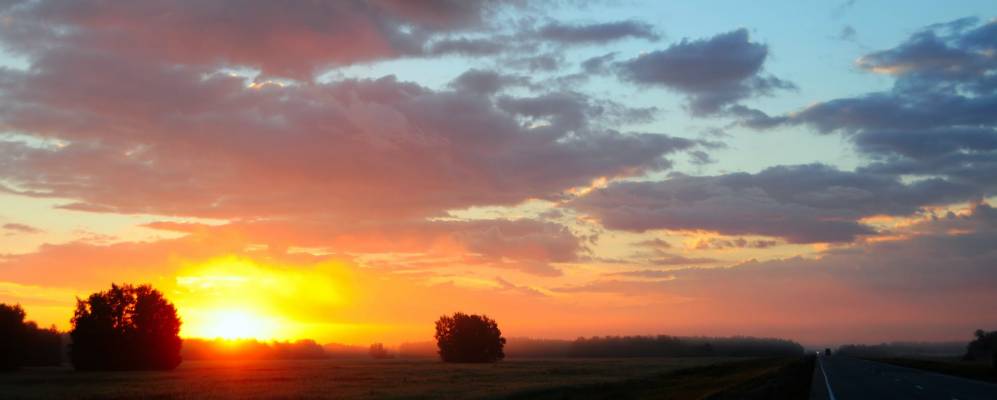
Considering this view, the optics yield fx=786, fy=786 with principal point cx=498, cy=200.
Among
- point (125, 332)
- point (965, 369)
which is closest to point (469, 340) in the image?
point (125, 332)

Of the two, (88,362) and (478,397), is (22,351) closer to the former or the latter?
(88,362)

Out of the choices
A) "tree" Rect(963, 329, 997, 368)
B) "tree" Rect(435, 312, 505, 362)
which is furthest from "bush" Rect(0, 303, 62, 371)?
"tree" Rect(963, 329, 997, 368)

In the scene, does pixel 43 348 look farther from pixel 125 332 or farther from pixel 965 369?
pixel 965 369

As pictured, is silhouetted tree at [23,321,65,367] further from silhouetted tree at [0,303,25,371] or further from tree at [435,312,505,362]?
tree at [435,312,505,362]

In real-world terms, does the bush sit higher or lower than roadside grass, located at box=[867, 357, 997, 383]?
higher

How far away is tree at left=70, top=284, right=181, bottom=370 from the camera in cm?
10425

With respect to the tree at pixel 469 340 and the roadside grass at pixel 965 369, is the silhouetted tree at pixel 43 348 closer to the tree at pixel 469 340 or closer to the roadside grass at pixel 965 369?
the tree at pixel 469 340

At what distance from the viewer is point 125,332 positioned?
108 metres

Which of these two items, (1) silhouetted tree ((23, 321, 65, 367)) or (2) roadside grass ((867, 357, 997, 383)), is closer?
(2) roadside grass ((867, 357, 997, 383))

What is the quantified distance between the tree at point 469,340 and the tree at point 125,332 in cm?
A: 6083

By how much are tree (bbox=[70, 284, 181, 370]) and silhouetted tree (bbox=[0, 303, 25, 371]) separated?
5.96 m

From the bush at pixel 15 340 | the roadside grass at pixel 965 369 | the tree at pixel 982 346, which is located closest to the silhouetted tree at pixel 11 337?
the bush at pixel 15 340

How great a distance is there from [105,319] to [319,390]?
63283 mm

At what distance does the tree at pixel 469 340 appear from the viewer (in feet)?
529
